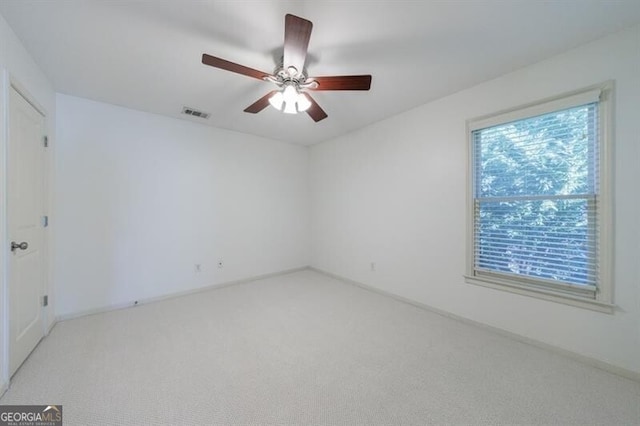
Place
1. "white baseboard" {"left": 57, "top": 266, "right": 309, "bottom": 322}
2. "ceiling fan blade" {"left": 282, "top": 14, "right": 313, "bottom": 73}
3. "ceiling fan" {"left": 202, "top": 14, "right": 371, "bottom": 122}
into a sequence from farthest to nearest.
A: "white baseboard" {"left": 57, "top": 266, "right": 309, "bottom": 322}
"ceiling fan" {"left": 202, "top": 14, "right": 371, "bottom": 122}
"ceiling fan blade" {"left": 282, "top": 14, "right": 313, "bottom": 73}

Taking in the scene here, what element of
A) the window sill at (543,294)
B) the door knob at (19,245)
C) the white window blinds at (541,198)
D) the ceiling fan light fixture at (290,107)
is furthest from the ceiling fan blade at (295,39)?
the window sill at (543,294)

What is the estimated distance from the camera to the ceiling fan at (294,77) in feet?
4.94

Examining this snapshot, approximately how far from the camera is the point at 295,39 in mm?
1541

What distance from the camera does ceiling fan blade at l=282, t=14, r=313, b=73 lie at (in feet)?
4.53

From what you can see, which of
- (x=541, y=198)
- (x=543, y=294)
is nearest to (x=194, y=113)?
(x=541, y=198)

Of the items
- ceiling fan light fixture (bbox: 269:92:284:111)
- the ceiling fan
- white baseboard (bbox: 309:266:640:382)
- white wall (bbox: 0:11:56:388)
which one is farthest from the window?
white wall (bbox: 0:11:56:388)

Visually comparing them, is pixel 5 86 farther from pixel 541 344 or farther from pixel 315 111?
pixel 541 344

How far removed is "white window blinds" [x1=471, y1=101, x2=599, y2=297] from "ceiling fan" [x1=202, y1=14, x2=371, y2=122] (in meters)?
1.62

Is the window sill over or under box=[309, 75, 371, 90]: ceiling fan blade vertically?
under

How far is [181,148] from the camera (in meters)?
3.45

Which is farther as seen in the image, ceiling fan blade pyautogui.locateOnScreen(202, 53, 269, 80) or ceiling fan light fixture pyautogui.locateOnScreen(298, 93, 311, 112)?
ceiling fan light fixture pyautogui.locateOnScreen(298, 93, 311, 112)

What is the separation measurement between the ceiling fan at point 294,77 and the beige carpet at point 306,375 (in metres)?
2.22

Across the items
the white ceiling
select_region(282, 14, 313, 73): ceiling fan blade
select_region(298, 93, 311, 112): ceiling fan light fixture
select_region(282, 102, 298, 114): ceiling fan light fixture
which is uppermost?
the white ceiling

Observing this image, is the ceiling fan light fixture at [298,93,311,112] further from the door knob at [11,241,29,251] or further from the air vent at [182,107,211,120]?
the door knob at [11,241,29,251]
